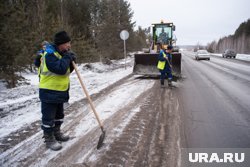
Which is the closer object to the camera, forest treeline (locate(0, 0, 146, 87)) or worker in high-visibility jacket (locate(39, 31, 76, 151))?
worker in high-visibility jacket (locate(39, 31, 76, 151))

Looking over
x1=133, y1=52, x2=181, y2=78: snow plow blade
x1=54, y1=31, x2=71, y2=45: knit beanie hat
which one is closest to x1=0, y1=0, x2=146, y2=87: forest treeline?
x1=133, y1=52, x2=181, y2=78: snow plow blade

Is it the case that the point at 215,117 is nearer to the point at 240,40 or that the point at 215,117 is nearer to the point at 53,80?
the point at 53,80

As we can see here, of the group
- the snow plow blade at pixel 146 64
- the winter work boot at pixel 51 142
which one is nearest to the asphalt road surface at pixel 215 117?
the winter work boot at pixel 51 142

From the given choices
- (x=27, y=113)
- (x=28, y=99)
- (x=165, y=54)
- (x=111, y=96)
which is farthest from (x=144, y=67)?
(x=27, y=113)

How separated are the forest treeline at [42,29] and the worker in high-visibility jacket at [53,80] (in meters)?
5.44

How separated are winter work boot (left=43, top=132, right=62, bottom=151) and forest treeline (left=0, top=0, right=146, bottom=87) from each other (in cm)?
572

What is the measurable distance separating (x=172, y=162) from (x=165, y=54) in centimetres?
582

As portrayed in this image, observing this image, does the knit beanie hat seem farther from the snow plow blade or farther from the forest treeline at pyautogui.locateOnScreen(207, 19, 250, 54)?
the forest treeline at pyautogui.locateOnScreen(207, 19, 250, 54)

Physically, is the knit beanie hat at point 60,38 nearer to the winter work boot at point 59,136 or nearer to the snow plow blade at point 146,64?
the winter work boot at point 59,136

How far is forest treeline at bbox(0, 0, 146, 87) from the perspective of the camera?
25.5 ft

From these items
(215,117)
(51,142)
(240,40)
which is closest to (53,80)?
(51,142)

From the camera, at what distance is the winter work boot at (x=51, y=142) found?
3235 millimetres

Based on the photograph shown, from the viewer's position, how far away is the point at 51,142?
10.7ft

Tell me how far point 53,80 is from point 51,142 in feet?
3.23
